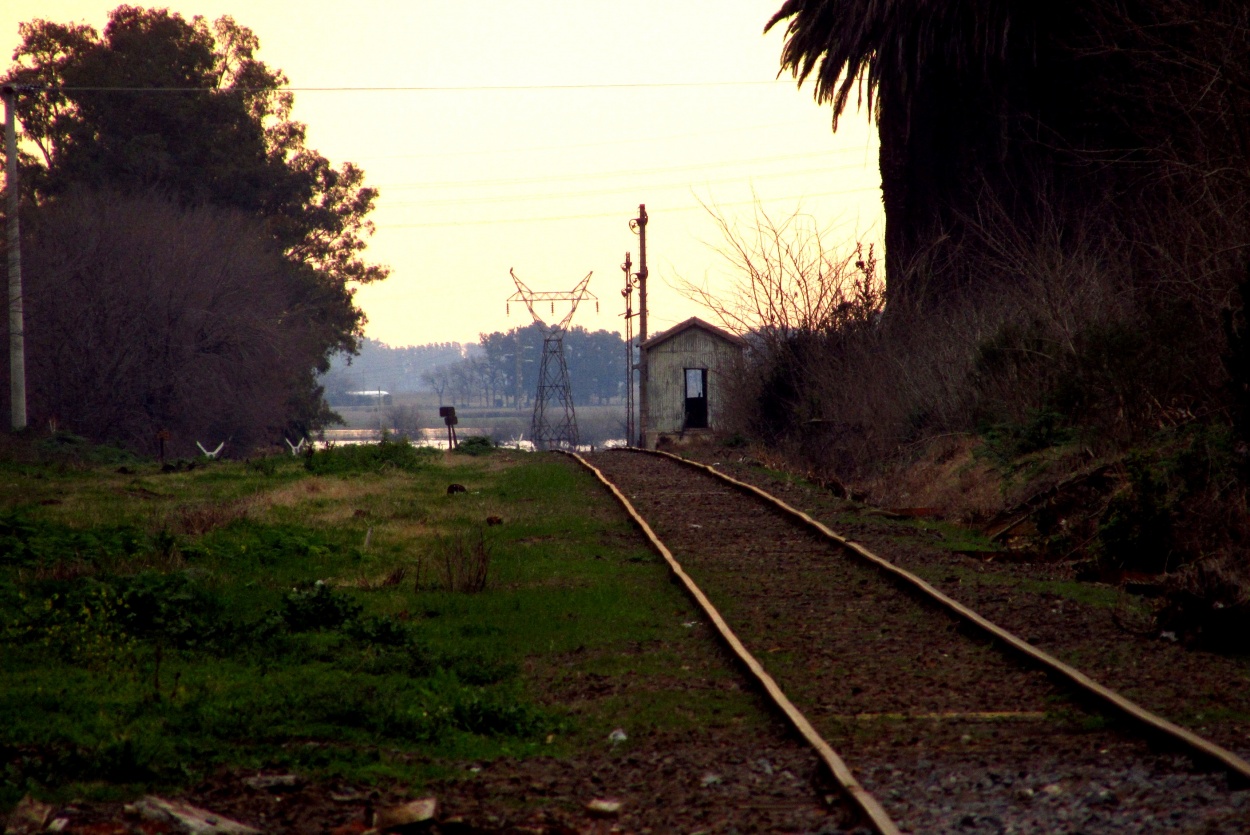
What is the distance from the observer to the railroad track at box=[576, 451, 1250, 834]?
4867 millimetres

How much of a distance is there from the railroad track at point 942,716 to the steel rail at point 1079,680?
0.04 feet

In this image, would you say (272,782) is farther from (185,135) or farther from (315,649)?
(185,135)

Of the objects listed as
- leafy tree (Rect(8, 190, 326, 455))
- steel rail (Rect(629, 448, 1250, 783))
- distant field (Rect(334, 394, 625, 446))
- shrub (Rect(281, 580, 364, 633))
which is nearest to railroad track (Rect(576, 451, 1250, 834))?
steel rail (Rect(629, 448, 1250, 783))

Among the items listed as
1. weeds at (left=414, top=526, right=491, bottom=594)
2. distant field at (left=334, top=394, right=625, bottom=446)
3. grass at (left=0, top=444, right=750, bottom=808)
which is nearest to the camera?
grass at (left=0, top=444, right=750, bottom=808)

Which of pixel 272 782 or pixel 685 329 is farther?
pixel 685 329

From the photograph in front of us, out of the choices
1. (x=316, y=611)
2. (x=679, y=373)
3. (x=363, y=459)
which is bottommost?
(x=316, y=611)

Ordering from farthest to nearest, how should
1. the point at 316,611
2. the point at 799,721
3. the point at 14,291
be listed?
1. the point at 14,291
2. the point at 316,611
3. the point at 799,721

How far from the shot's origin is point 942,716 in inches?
254

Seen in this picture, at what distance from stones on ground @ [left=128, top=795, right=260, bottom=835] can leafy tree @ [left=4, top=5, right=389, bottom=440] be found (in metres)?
47.3

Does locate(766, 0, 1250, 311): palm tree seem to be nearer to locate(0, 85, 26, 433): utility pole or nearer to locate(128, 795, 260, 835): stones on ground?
locate(128, 795, 260, 835): stones on ground

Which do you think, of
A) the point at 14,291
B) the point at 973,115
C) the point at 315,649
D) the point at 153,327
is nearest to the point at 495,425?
the point at 153,327

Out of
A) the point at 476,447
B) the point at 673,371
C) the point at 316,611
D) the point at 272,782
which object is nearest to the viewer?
the point at 272,782

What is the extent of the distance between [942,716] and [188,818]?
12.8 ft

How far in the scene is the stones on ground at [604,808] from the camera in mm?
5145
